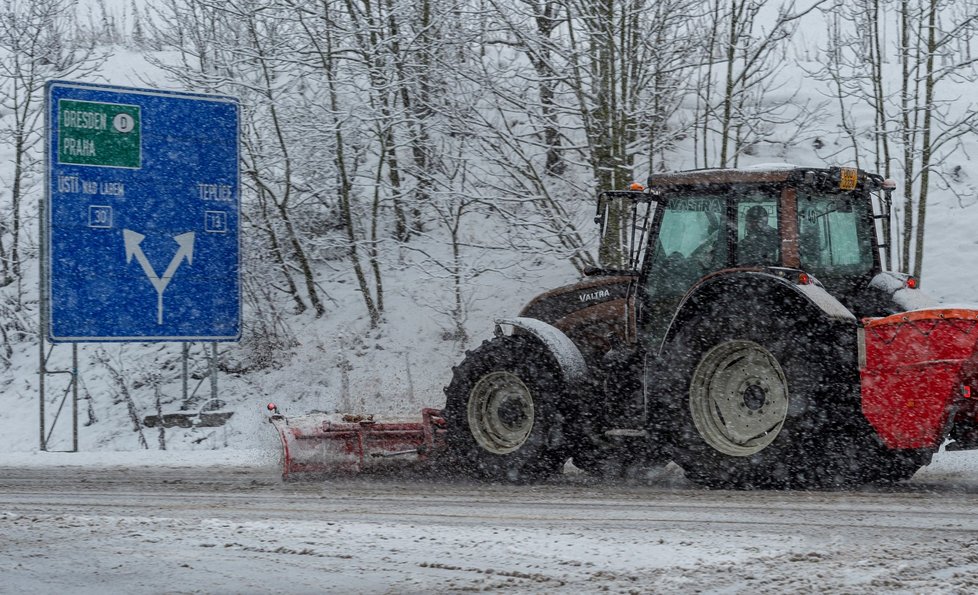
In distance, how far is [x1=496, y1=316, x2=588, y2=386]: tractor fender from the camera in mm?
8023

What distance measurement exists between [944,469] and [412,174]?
10164 mm

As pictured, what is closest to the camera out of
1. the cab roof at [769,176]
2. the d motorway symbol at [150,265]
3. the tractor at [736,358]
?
the tractor at [736,358]

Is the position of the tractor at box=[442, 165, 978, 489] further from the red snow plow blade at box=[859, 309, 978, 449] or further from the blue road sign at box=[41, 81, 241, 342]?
the blue road sign at box=[41, 81, 241, 342]

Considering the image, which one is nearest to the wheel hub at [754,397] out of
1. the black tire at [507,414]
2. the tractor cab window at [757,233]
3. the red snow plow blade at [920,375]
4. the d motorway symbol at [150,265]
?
the red snow plow blade at [920,375]

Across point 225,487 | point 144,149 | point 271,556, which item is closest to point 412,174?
point 144,149

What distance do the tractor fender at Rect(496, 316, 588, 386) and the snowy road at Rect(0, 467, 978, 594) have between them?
794 mm

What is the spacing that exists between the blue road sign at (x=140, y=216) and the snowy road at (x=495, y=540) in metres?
5.73

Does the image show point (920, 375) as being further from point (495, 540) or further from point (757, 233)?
point (495, 540)

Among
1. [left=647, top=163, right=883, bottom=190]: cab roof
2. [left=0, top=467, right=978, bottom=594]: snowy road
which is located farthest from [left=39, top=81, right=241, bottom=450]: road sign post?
[left=647, top=163, right=883, bottom=190]: cab roof

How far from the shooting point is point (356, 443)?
8.66 meters

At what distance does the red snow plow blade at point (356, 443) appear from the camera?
8.53m

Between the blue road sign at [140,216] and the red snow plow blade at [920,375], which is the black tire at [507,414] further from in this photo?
the blue road sign at [140,216]

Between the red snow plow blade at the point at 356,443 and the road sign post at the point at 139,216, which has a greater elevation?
the road sign post at the point at 139,216

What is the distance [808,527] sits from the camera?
5.42m
